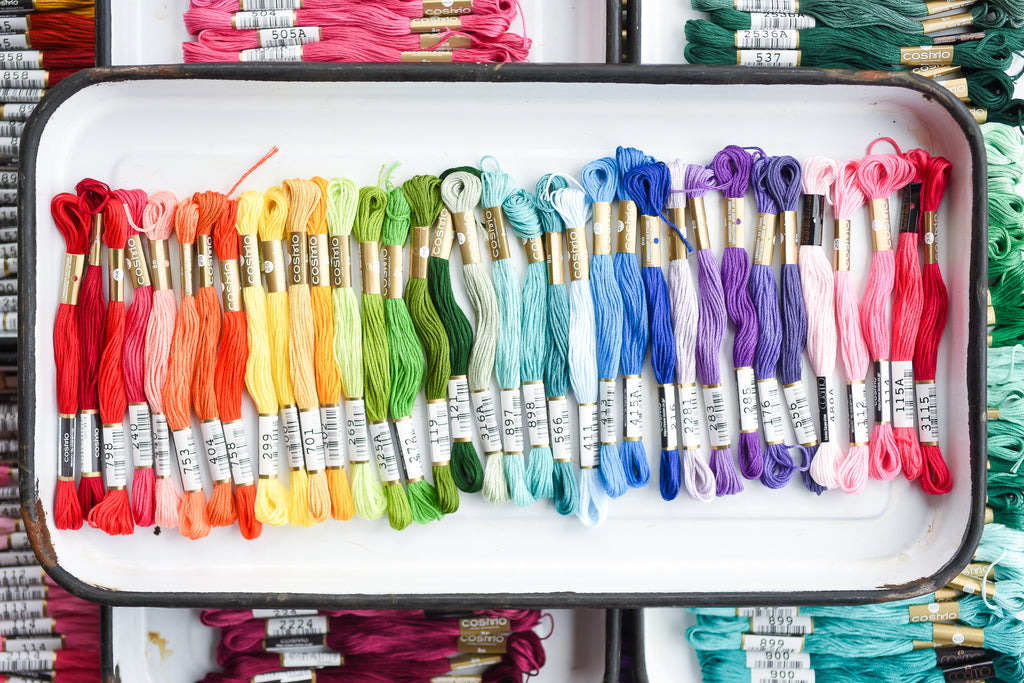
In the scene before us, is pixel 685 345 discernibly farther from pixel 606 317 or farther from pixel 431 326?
pixel 431 326

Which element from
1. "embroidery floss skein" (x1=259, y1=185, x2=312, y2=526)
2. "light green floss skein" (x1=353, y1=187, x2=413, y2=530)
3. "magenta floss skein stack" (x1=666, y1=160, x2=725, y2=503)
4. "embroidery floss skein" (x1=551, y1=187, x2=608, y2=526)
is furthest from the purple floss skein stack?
"embroidery floss skein" (x1=259, y1=185, x2=312, y2=526)

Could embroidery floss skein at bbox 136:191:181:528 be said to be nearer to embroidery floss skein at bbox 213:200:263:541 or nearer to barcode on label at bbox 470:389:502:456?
embroidery floss skein at bbox 213:200:263:541

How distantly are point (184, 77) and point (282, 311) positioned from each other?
0.54 meters

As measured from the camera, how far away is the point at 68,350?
1454 millimetres

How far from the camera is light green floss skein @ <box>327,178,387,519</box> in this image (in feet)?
4.81

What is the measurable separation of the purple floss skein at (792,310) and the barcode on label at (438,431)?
779mm

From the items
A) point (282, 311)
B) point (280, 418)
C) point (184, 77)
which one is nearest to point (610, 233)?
point (282, 311)

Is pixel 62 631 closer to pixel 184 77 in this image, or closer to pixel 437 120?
pixel 184 77

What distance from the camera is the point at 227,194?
151 centimetres

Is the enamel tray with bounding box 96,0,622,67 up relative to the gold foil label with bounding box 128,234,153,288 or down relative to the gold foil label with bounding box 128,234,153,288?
up

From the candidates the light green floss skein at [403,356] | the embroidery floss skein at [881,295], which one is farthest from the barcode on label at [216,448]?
the embroidery floss skein at [881,295]

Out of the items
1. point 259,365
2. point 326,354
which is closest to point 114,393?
point 259,365

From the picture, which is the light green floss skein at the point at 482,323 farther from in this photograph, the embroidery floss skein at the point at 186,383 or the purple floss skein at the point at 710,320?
the embroidery floss skein at the point at 186,383

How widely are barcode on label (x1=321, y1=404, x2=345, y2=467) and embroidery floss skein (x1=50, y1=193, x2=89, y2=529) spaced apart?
0.55 meters
